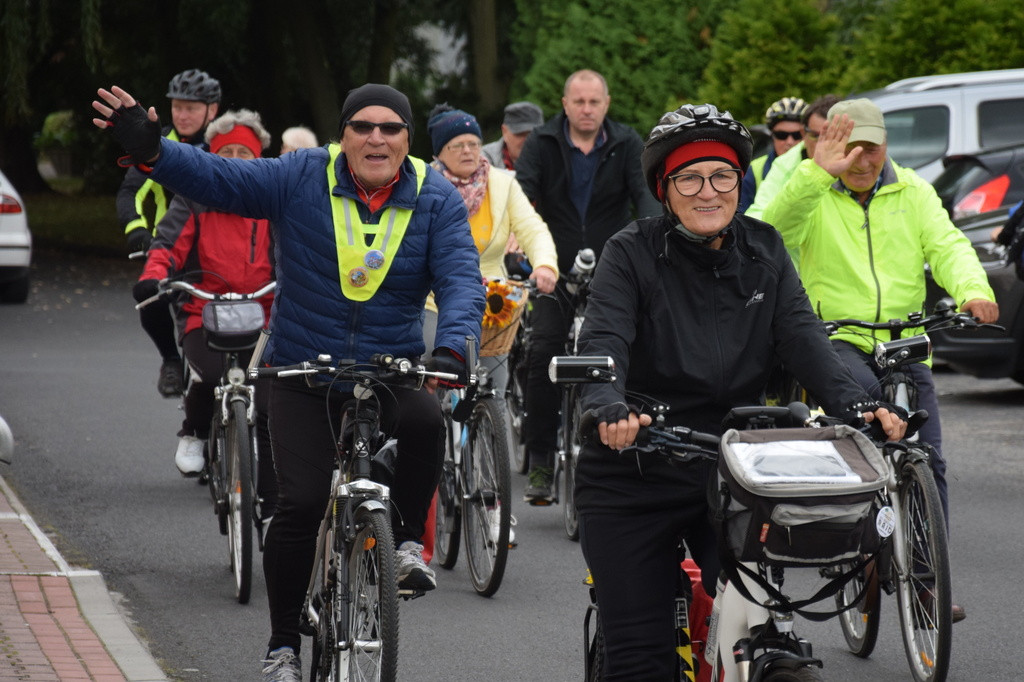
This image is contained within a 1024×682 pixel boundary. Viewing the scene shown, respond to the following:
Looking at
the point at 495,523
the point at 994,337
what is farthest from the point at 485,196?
the point at 994,337

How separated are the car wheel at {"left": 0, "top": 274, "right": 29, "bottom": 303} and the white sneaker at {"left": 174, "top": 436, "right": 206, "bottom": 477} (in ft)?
36.9

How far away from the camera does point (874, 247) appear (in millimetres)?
6125

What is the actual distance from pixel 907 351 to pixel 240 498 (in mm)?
2838

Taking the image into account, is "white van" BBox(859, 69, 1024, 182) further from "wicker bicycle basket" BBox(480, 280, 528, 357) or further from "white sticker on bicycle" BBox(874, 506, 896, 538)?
"white sticker on bicycle" BBox(874, 506, 896, 538)

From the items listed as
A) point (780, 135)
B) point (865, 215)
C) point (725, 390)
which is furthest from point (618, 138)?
point (725, 390)

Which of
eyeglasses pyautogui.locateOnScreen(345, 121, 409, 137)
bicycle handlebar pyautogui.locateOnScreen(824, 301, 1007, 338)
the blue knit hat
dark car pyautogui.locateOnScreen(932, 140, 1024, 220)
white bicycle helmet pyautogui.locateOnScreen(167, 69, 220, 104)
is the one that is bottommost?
bicycle handlebar pyautogui.locateOnScreen(824, 301, 1007, 338)

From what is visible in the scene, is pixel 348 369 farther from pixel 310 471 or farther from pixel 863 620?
pixel 863 620

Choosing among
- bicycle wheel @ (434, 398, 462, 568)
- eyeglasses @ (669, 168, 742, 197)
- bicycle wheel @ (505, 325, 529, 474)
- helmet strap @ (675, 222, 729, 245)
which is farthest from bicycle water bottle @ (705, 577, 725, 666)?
bicycle wheel @ (505, 325, 529, 474)

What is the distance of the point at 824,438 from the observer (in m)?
3.35

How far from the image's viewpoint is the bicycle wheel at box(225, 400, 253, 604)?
6656 mm

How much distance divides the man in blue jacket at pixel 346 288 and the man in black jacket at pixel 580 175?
11.6 feet

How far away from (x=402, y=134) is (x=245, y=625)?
239cm

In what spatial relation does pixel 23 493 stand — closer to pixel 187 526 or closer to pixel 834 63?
pixel 187 526

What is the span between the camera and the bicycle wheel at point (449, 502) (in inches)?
284
